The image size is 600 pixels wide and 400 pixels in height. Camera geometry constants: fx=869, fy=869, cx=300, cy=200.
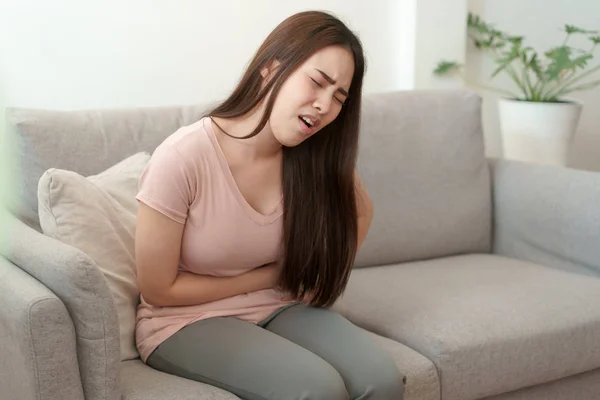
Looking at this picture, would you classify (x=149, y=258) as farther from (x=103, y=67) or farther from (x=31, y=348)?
(x=103, y=67)

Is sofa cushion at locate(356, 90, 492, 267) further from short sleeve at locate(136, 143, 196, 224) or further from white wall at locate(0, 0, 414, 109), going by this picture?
short sleeve at locate(136, 143, 196, 224)

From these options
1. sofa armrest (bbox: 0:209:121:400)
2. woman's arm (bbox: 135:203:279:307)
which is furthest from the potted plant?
sofa armrest (bbox: 0:209:121:400)

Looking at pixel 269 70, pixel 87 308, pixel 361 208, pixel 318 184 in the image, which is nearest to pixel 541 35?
pixel 361 208

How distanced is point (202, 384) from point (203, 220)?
1.03ft

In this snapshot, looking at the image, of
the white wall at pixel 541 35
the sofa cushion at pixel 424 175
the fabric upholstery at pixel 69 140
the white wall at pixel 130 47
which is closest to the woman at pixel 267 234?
the fabric upholstery at pixel 69 140

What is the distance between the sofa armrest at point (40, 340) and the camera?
143 centimetres

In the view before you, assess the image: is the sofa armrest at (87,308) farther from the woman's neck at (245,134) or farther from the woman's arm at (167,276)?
the woman's neck at (245,134)

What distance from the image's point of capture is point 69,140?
2062mm

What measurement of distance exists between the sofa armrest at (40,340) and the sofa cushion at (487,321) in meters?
0.81

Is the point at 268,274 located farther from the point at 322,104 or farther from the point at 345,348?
the point at 322,104

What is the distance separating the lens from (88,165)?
207 centimetres

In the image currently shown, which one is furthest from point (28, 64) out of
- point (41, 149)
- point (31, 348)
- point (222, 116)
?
point (31, 348)

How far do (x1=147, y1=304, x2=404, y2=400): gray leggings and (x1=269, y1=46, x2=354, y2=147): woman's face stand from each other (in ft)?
1.26

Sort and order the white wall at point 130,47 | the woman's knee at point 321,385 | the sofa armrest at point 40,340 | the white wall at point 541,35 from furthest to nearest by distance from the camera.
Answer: the white wall at point 541,35
the white wall at point 130,47
the woman's knee at point 321,385
the sofa armrest at point 40,340
